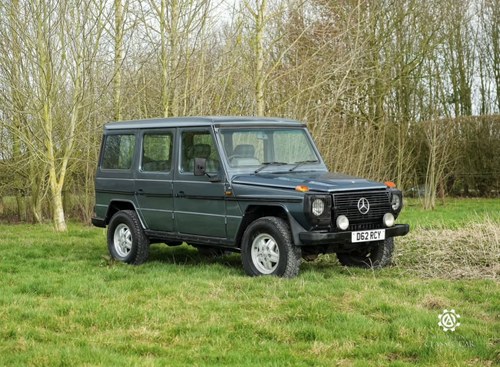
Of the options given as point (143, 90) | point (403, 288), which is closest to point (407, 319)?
point (403, 288)

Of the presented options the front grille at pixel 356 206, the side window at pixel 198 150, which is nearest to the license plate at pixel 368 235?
the front grille at pixel 356 206

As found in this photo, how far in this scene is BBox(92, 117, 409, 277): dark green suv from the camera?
916 centimetres

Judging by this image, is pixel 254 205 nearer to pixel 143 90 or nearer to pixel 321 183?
pixel 321 183

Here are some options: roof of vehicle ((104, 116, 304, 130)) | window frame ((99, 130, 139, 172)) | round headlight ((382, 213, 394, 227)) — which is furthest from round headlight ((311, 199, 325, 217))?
window frame ((99, 130, 139, 172))

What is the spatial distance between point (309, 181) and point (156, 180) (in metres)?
2.36

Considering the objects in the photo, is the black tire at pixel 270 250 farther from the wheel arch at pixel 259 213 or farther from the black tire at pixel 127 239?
the black tire at pixel 127 239

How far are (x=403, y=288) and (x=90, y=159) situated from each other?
40.8ft

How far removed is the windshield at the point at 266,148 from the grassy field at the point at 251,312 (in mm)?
1348

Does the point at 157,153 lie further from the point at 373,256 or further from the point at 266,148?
the point at 373,256

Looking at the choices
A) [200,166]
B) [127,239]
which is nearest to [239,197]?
[200,166]

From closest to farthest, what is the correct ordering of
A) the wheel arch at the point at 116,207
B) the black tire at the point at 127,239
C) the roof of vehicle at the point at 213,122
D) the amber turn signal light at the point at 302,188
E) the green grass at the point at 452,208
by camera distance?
the amber turn signal light at the point at 302,188, the roof of vehicle at the point at 213,122, the black tire at the point at 127,239, the wheel arch at the point at 116,207, the green grass at the point at 452,208

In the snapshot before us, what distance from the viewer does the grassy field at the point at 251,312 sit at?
6.02 metres

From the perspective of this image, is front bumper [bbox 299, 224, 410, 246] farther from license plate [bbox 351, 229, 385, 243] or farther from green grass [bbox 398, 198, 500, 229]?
green grass [bbox 398, 198, 500, 229]

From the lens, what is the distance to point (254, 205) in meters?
9.56
